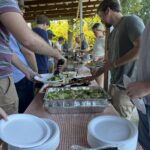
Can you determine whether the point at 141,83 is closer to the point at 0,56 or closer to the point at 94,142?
the point at 94,142

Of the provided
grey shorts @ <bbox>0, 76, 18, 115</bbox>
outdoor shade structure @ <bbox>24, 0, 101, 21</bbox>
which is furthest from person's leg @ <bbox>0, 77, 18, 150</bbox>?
outdoor shade structure @ <bbox>24, 0, 101, 21</bbox>

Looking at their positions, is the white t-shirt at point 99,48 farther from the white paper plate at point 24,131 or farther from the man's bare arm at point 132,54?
the white paper plate at point 24,131

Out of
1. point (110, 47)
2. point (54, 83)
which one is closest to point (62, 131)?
point (54, 83)

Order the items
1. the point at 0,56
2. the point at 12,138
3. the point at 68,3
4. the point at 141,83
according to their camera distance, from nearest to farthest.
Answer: the point at 12,138 < the point at 141,83 < the point at 0,56 < the point at 68,3

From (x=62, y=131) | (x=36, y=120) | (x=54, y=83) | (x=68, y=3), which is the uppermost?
(x=36, y=120)

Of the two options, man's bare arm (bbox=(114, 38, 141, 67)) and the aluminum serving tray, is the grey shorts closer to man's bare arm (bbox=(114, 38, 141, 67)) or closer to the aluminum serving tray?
the aluminum serving tray

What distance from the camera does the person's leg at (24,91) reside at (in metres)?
1.73

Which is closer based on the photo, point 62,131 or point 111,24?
point 62,131

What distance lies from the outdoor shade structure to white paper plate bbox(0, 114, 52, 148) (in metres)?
6.52

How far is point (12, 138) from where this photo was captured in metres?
0.74

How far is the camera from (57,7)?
835 cm

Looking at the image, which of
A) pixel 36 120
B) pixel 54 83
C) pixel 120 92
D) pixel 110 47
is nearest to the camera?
pixel 36 120

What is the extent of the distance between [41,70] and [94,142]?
194 cm

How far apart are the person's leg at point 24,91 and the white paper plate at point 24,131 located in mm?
899
